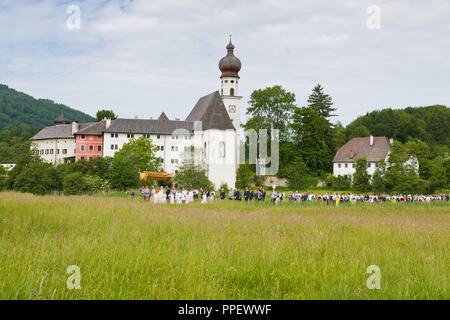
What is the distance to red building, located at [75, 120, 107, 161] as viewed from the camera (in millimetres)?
76438

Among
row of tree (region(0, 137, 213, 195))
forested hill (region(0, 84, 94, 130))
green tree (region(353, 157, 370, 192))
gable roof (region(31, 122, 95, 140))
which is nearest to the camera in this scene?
row of tree (region(0, 137, 213, 195))

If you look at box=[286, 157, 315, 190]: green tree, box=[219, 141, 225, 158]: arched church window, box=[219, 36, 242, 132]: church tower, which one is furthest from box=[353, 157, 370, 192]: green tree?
box=[219, 36, 242, 132]: church tower

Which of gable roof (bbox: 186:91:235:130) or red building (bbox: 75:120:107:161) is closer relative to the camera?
gable roof (bbox: 186:91:235:130)

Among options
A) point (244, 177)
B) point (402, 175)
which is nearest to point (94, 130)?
point (244, 177)

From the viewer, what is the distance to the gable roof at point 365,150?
2881 inches

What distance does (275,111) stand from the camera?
7238 centimetres

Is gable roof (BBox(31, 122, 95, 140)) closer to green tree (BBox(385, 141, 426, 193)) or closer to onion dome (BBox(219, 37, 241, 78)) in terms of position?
onion dome (BBox(219, 37, 241, 78))

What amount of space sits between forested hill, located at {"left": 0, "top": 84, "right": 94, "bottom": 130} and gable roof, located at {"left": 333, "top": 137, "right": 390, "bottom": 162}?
122088mm

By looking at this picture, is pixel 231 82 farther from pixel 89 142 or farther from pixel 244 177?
pixel 89 142

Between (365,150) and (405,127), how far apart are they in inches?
1567

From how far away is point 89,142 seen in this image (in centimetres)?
7700

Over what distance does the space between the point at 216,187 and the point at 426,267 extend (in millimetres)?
60774

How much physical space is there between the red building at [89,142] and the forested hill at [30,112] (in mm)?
93375
